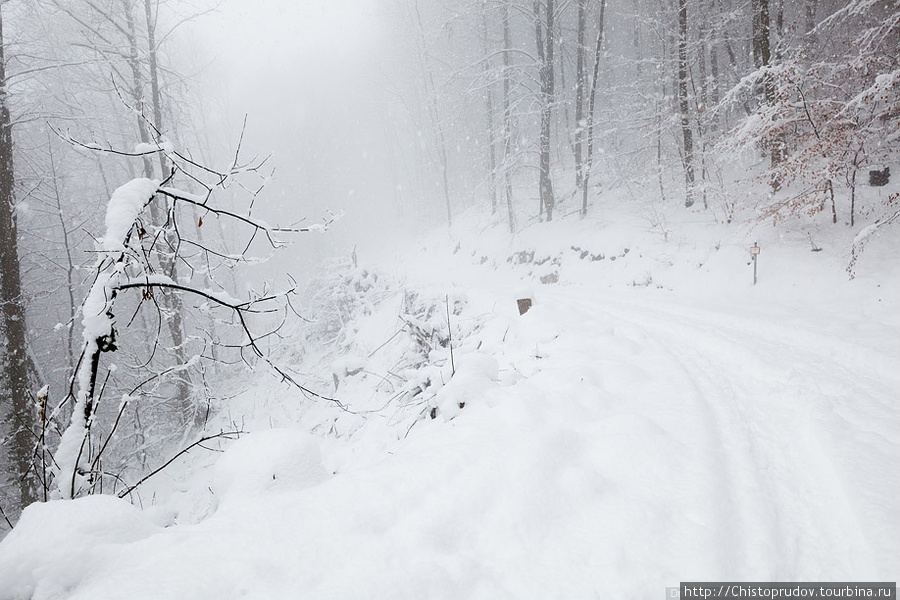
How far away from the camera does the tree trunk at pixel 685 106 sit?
12.3 metres

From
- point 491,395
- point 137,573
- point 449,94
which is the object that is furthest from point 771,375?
point 449,94

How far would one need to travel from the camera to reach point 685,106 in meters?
12.9

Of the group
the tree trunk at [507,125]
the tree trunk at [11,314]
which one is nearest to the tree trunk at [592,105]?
the tree trunk at [507,125]

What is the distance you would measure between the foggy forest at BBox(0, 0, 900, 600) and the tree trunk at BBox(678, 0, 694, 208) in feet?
0.38

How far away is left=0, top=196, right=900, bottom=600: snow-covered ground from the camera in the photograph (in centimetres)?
186

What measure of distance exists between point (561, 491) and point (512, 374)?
2.29 m

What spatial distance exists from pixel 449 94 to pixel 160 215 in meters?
21.0

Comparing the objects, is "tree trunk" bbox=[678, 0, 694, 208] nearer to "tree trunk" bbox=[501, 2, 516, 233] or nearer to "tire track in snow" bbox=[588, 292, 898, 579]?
"tree trunk" bbox=[501, 2, 516, 233]

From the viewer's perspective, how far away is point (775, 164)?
922 cm

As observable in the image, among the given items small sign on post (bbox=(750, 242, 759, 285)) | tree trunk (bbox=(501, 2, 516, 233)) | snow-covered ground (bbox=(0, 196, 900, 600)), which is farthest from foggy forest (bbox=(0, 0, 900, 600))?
tree trunk (bbox=(501, 2, 516, 233))

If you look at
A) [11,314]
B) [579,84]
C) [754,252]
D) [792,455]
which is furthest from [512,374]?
[579,84]

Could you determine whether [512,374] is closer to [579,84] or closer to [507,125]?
[507,125]

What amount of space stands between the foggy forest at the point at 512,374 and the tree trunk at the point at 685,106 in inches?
4.6

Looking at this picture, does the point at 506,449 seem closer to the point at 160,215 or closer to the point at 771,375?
the point at 771,375
